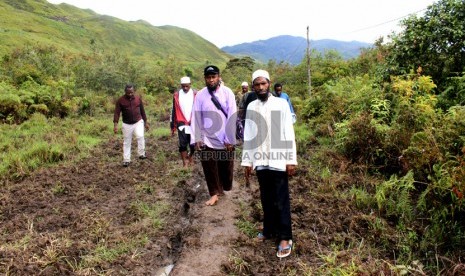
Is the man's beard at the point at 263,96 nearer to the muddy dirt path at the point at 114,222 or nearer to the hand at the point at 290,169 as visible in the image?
the hand at the point at 290,169

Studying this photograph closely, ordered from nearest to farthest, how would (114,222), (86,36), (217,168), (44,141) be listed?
(114,222) → (217,168) → (44,141) → (86,36)

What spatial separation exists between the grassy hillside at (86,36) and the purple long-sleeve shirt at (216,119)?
2486 cm

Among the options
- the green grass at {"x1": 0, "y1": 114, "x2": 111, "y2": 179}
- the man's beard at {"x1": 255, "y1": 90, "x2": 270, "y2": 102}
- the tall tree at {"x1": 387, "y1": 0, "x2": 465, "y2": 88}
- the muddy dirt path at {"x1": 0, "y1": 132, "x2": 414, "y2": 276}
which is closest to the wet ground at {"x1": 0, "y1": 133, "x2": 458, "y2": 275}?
the muddy dirt path at {"x1": 0, "y1": 132, "x2": 414, "y2": 276}

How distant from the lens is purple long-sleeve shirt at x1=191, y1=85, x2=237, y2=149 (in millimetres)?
4957

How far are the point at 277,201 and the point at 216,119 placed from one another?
1.78 meters

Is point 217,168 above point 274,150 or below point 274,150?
below

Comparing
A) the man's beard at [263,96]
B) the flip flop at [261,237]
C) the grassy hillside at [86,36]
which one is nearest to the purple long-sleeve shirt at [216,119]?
the man's beard at [263,96]

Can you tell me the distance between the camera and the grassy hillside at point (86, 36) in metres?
43.1

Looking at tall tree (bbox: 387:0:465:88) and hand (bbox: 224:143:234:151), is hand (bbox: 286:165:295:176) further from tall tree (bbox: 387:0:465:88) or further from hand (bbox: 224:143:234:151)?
tall tree (bbox: 387:0:465:88)

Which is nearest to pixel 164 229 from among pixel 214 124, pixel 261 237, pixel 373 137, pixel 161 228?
pixel 161 228

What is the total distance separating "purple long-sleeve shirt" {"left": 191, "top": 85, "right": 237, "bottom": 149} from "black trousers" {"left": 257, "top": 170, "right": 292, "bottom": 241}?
4.27 feet

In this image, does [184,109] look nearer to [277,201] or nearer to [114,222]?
[114,222]

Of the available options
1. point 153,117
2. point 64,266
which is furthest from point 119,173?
point 153,117

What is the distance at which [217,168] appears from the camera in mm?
5172
